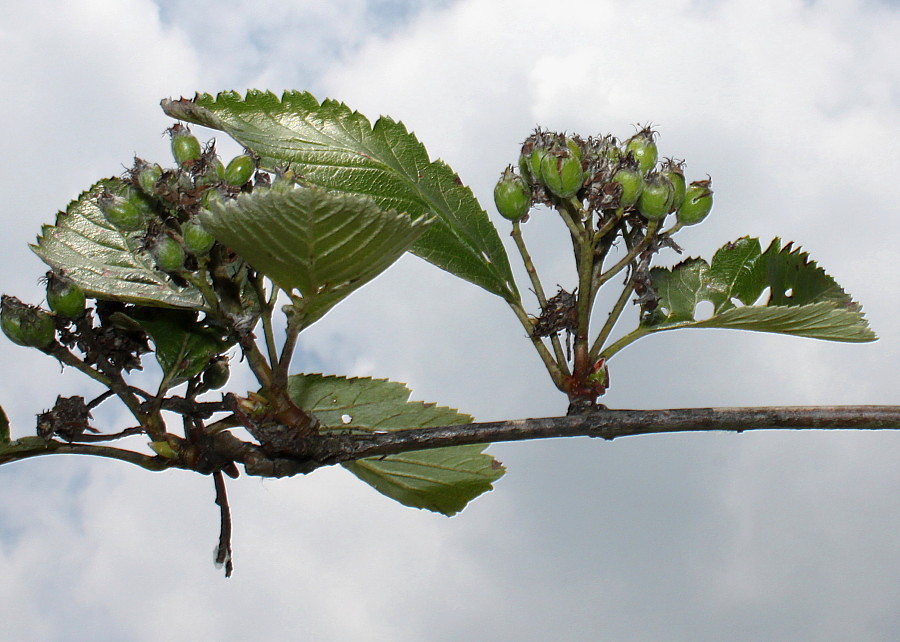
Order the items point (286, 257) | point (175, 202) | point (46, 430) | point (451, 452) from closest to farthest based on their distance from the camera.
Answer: point (286, 257) → point (175, 202) → point (46, 430) → point (451, 452)

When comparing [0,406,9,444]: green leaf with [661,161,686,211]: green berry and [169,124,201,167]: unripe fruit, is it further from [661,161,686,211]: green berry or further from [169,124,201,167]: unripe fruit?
[661,161,686,211]: green berry

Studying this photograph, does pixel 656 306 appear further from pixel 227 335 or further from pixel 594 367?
pixel 227 335

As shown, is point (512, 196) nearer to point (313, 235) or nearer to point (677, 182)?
point (677, 182)

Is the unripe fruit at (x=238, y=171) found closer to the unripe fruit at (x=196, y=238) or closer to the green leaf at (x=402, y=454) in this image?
the unripe fruit at (x=196, y=238)

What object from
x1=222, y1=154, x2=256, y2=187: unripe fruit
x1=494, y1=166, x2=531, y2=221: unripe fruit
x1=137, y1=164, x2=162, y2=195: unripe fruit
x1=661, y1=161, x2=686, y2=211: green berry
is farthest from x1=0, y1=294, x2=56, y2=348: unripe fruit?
x1=661, y1=161, x2=686, y2=211: green berry

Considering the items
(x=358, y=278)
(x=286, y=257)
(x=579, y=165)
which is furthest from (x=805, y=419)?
(x=286, y=257)

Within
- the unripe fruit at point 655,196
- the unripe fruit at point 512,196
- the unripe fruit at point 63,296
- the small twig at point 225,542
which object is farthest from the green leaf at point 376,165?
the small twig at point 225,542

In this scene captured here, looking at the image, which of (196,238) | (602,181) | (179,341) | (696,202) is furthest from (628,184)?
(179,341)
